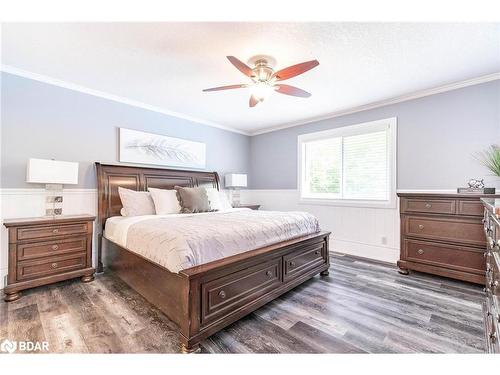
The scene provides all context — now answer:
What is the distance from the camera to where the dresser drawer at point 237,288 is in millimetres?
1731

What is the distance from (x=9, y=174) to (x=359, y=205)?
475 centimetres

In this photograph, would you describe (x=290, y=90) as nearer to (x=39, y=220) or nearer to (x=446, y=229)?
(x=446, y=229)

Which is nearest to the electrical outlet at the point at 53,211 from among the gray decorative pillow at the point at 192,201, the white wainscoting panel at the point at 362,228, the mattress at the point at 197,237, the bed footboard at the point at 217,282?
the mattress at the point at 197,237

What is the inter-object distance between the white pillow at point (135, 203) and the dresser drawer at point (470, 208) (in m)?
3.79

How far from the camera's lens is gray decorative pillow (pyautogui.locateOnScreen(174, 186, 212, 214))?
332cm

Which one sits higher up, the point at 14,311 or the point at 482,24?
the point at 482,24

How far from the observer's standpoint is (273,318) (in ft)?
6.70

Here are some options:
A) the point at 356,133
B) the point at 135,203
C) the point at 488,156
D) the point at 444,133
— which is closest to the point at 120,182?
the point at 135,203

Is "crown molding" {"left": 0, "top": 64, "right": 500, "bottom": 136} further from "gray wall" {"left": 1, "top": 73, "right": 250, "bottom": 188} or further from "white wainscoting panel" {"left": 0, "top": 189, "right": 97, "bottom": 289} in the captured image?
"white wainscoting panel" {"left": 0, "top": 189, "right": 97, "bottom": 289}

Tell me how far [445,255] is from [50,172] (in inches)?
183
